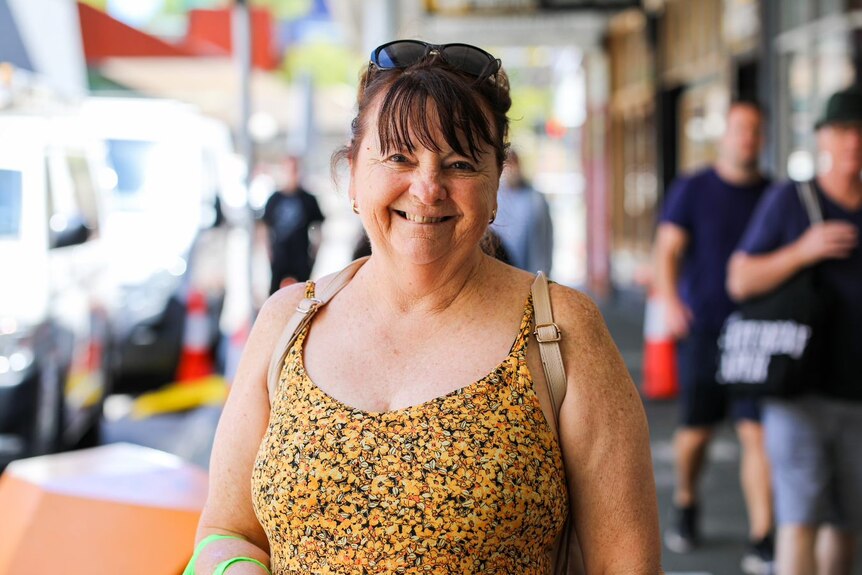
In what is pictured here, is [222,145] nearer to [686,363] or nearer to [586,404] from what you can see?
[686,363]

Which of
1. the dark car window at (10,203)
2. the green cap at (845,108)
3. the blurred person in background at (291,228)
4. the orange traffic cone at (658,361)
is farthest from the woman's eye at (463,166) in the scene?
the blurred person in background at (291,228)

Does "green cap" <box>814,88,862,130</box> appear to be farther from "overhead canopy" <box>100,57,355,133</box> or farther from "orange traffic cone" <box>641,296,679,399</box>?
"overhead canopy" <box>100,57,355,133</box>

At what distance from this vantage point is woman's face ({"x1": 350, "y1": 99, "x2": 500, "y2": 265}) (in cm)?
225

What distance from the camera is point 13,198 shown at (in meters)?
7.34

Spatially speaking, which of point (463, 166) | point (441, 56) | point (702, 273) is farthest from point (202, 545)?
point (702, 273)

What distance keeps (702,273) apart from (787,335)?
5.75ft

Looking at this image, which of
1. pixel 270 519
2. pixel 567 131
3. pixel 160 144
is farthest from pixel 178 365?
pixel 567 131

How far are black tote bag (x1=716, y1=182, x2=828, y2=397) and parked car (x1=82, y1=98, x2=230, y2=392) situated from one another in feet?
19.0

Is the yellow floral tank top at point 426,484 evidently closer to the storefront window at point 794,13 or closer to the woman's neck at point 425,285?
the woman's neck at point 425,285

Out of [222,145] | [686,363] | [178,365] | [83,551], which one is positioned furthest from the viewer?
[222,145]

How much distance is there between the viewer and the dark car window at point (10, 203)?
7.22 metres

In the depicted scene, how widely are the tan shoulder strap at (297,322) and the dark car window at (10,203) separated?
206 inches

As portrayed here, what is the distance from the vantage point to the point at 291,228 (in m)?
11.6

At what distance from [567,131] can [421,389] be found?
102ft
